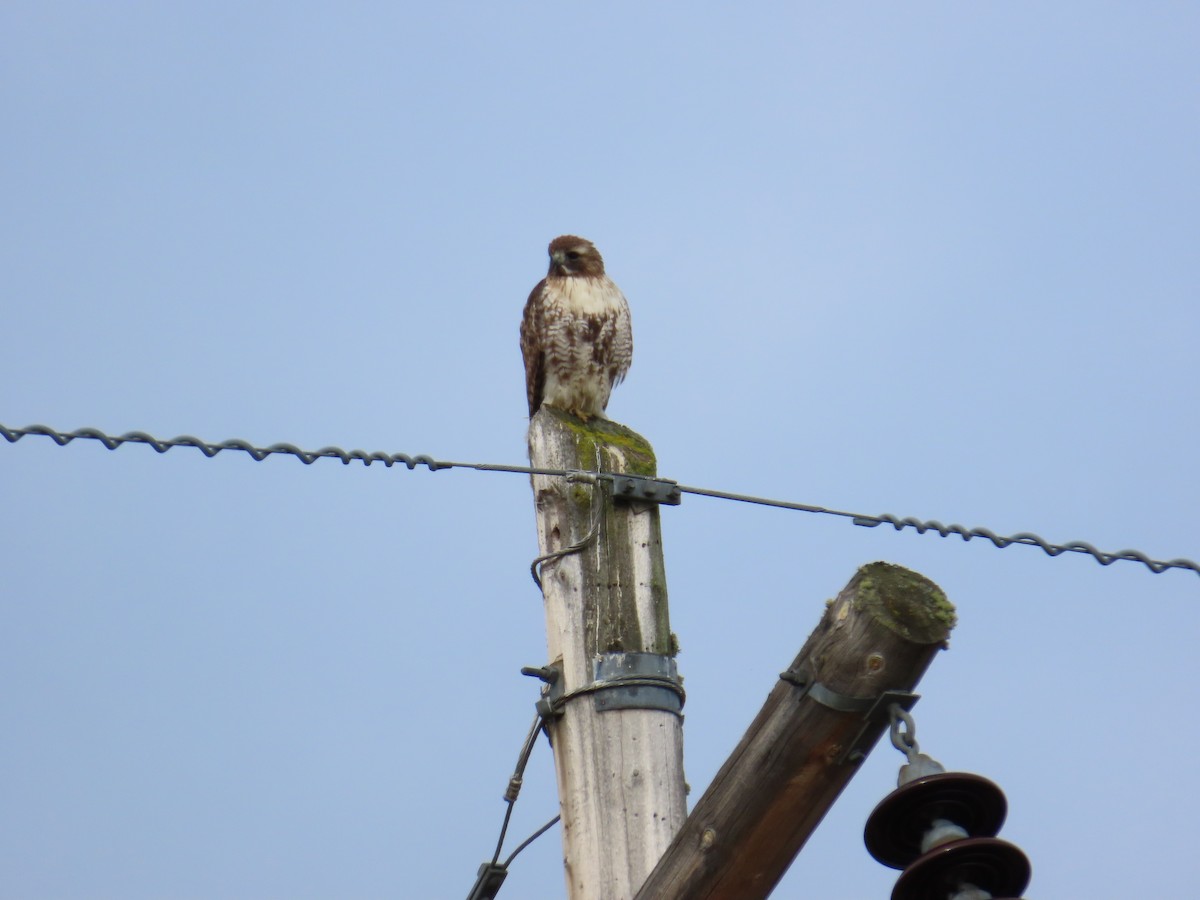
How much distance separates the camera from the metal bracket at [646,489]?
444 cm

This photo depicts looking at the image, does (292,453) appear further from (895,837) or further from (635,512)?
(895,837)

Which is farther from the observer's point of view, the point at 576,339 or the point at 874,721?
the point at 576,339

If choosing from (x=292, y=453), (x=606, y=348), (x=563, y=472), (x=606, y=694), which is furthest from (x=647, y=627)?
(x=606, y=348)

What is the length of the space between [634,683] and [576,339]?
4203 mm

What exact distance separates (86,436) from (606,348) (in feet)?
14.4

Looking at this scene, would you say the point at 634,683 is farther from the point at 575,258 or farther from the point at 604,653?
the point at 575,258

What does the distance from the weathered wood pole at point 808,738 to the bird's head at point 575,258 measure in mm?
5809

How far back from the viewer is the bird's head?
8.84 m

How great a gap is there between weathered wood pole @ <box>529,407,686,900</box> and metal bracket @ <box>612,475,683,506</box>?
0.02 metres

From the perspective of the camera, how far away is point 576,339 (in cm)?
821

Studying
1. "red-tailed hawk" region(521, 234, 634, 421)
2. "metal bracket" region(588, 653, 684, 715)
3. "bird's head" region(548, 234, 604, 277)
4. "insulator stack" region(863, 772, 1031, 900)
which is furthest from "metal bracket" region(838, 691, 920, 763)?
"bird's head" region(548, 234, 604, 277)

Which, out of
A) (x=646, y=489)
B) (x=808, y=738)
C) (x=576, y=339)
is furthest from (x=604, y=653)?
(x=576, y=339)

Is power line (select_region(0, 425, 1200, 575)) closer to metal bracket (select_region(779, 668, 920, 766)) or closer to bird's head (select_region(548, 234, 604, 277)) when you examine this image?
metal bracket (select_region(779, 668, 920, 766))

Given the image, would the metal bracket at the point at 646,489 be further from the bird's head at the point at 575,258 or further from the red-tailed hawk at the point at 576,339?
the bird's head at the point at 575,258
